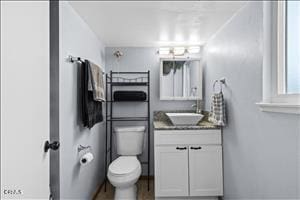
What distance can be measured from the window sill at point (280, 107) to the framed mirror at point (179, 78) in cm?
158

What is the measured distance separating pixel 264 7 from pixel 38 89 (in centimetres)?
156

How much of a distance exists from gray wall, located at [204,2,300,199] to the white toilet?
1059 millimetres

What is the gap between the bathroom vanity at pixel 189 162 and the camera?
2.19 meters

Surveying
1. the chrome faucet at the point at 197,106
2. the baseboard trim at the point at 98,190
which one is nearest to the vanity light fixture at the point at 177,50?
the chrome faucet at the point at 197,106

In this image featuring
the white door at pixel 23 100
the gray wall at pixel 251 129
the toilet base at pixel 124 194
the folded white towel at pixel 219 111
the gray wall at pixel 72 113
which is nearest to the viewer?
the white door at pixel 23 100

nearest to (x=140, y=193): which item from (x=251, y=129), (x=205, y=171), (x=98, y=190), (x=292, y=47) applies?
(x=98, y=190)

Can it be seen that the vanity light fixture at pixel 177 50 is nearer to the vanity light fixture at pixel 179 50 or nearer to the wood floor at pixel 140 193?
the vanity light fixture at pixel 179 50

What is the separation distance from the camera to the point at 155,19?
2.00m

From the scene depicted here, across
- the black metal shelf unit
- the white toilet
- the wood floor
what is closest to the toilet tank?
Answer: the white toilet

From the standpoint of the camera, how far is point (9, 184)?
62 centimetres

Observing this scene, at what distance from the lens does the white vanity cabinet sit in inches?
86.3

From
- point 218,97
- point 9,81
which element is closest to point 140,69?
point 218,97

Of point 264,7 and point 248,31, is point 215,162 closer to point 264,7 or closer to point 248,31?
point 248,31

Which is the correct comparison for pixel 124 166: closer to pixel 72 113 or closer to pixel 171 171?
pixel 171 171
